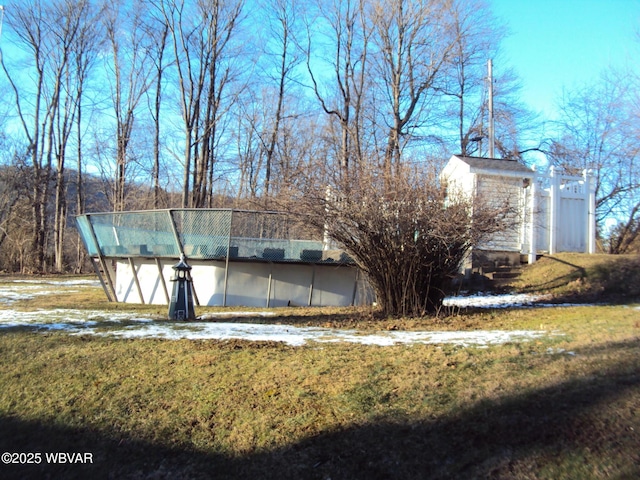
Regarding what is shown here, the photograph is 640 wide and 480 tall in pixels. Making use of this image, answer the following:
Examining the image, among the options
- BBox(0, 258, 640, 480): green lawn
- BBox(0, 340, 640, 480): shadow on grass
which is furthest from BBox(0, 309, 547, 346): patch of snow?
BBox(0, 340, 640, 480): shadow on grass

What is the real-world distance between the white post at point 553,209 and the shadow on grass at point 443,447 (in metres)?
12.0

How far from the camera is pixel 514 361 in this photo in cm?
506

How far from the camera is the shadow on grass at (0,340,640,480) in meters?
3.23

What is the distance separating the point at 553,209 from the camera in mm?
15461

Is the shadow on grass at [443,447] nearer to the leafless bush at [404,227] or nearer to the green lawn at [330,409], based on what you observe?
the green lawn at [330,409]

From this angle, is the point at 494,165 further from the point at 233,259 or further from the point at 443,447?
the point at 443,447

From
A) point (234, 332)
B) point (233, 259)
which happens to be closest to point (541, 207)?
point (233, 259)

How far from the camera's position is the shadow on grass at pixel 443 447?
323 centimetres

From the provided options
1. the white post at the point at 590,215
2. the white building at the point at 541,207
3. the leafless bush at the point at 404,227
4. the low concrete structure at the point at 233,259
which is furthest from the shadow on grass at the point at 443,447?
the white post at the point at 590,215

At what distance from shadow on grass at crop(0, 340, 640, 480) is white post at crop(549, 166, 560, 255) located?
12040 millimetres

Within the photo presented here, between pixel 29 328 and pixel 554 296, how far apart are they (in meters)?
11.1

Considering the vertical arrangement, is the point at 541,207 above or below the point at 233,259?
above

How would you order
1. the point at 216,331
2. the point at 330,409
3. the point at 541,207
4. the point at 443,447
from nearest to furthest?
1. the point at 443,447
2. the point at 330,409
3. the point at 216,331
4. the point at 541,207

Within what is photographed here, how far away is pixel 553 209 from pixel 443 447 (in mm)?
13835
